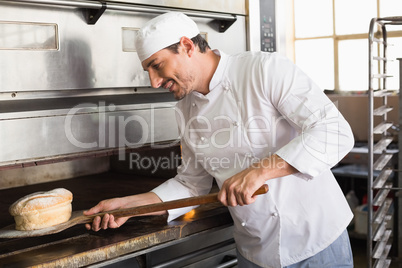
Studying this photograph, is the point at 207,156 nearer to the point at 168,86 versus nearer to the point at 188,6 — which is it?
the point at 168,86

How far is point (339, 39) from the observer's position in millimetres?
6195

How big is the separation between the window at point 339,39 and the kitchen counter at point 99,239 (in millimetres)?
4423

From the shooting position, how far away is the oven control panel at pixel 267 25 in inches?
95.0

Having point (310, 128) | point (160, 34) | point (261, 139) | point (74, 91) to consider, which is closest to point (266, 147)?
point (261, 139)

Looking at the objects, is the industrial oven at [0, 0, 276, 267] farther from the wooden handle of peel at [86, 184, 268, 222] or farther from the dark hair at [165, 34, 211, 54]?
the dark hair at [165, 34, 211, 54]

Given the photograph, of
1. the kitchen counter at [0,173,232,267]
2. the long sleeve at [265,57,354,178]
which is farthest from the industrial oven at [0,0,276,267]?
the long sleeve at [265,57,354,178]

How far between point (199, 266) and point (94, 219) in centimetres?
51

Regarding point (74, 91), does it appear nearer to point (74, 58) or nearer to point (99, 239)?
point (74, 58)

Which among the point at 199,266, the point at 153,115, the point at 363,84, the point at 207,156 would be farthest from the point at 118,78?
the point at 363,84

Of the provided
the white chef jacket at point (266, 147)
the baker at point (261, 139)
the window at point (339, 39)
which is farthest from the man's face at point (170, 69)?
the window at point (339, 39)

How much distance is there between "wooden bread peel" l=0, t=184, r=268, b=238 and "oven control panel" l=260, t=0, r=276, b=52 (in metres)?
1.16

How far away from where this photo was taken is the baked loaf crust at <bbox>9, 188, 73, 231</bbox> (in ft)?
4.91

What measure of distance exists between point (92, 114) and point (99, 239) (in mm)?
462

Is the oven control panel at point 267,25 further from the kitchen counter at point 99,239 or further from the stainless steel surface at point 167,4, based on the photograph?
the kitchen counter at point 99,239
